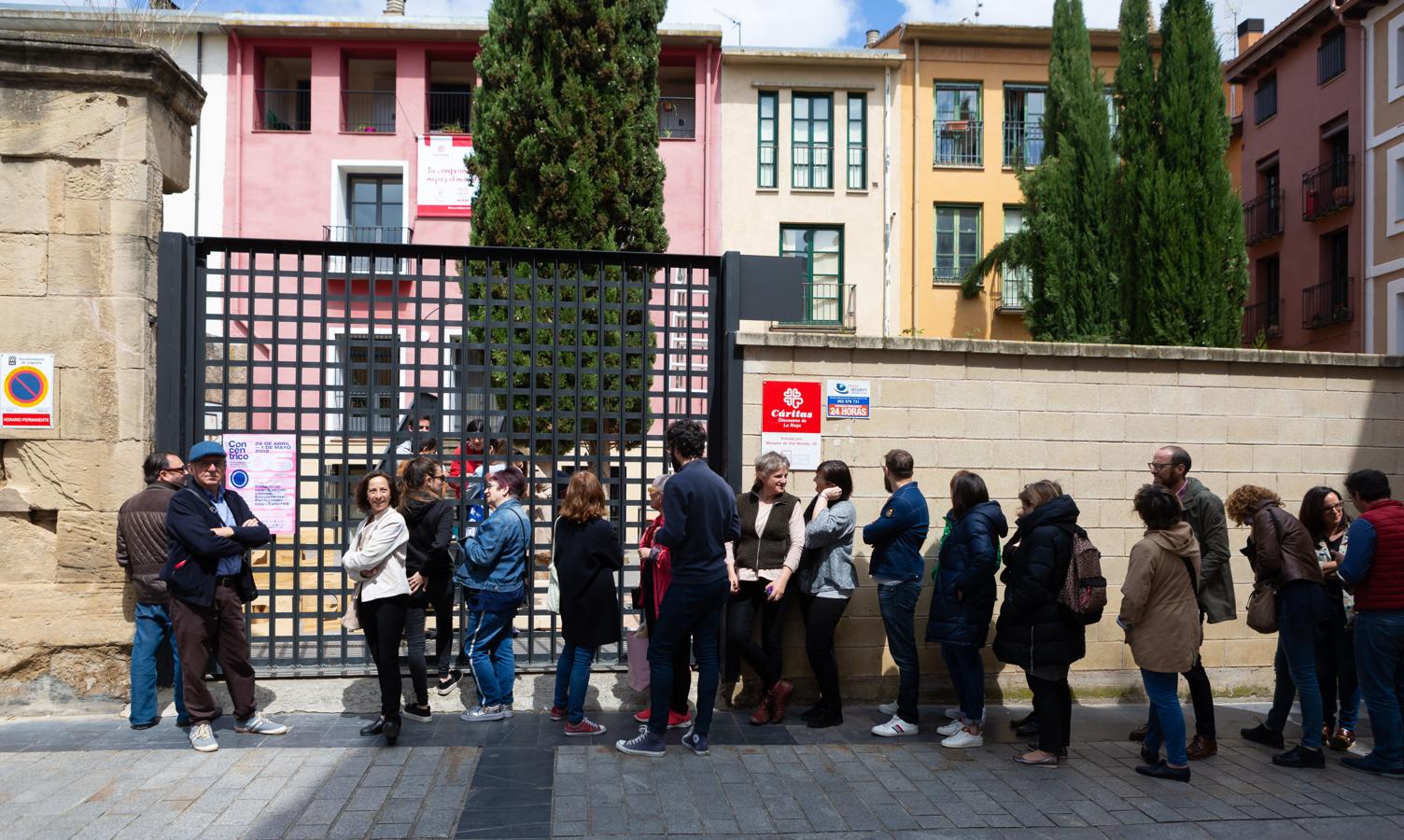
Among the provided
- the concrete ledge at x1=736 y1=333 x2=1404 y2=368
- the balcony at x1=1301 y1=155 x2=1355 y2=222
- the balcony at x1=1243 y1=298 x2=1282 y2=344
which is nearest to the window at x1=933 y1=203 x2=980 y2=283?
the balcony at x1=1243 y1=298 x2=1282 y2=344

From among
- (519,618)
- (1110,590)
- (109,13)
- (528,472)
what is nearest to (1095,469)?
(1110,590)

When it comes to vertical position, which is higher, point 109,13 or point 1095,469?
point 109,13

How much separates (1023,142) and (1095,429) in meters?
19.7

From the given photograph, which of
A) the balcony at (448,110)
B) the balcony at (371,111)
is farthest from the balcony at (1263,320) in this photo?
the balcony at (371,111)

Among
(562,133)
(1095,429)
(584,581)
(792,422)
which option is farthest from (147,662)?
(562,133)

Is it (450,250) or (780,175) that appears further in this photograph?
(780,175)

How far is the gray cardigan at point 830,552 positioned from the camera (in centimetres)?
657

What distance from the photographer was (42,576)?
6.68m

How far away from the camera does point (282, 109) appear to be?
23031 millimetres

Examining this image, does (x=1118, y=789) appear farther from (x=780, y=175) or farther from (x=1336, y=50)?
(x=1336, y=50)

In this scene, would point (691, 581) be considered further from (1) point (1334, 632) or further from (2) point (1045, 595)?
(1) point (1334, 632)

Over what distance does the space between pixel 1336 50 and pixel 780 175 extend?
1352 centimetres

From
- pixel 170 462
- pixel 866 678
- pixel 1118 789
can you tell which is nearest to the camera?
pixel 1118 789

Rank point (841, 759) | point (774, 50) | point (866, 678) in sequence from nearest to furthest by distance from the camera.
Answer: point (841, 759) < point (866, 678) < point (774, 50)
